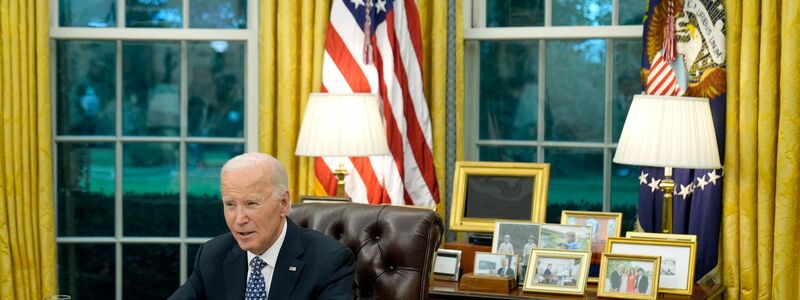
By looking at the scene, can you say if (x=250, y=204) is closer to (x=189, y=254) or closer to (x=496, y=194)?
(x=496, y=194)

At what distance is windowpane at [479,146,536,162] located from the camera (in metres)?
4.87

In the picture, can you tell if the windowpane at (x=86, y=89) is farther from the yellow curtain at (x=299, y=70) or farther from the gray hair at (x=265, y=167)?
the gray hair at (x=265, y=167)

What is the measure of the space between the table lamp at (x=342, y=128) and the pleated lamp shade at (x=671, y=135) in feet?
3.10

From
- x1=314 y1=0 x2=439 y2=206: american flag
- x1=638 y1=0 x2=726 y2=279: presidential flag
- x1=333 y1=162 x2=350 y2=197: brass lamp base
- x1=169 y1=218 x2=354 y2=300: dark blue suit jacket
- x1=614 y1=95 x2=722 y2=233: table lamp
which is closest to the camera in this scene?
x1=169 y1=218 x2=354 y2=300: dark blue suit jacket

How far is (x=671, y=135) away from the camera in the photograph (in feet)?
12.7

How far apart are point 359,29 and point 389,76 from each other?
0.74 ft

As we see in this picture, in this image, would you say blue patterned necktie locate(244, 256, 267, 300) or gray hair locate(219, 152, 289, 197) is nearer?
gray hair locate(219, 152, 289, 197)

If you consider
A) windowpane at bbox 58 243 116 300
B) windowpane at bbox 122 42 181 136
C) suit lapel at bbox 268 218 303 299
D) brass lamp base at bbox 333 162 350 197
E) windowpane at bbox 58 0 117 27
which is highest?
windowpane at bbox 58 0 117 27

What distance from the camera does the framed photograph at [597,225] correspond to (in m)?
4.02

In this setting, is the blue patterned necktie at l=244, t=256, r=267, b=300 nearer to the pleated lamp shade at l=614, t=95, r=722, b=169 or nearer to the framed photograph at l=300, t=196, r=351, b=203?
the framed photograph at l=300, t=196, r=351, b=203

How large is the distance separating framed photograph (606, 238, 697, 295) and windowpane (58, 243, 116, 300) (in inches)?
93.1

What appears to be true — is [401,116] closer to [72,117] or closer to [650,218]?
[650,218]

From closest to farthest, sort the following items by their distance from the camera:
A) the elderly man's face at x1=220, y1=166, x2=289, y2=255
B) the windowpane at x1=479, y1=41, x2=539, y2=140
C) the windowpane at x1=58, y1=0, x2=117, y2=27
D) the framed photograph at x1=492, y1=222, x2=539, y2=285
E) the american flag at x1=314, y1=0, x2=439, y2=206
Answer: the elderly man's face at x1=220, y1=166, x2=289, y2=255 → the framed photograph at x1=492, y1=222, x2=539, y2=285 → the american flag at x1=314, y1=0, x2=439, y2=206 → the windowpane at x1=479, y1=41, x2=539, y2=140 → the windowpane at x1=58, y1=0, x2=117, y2=27

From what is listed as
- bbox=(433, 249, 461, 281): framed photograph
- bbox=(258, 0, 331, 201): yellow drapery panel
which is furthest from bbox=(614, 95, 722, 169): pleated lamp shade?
bbox=(258, 0, 331, 201): yellow drapery panel
